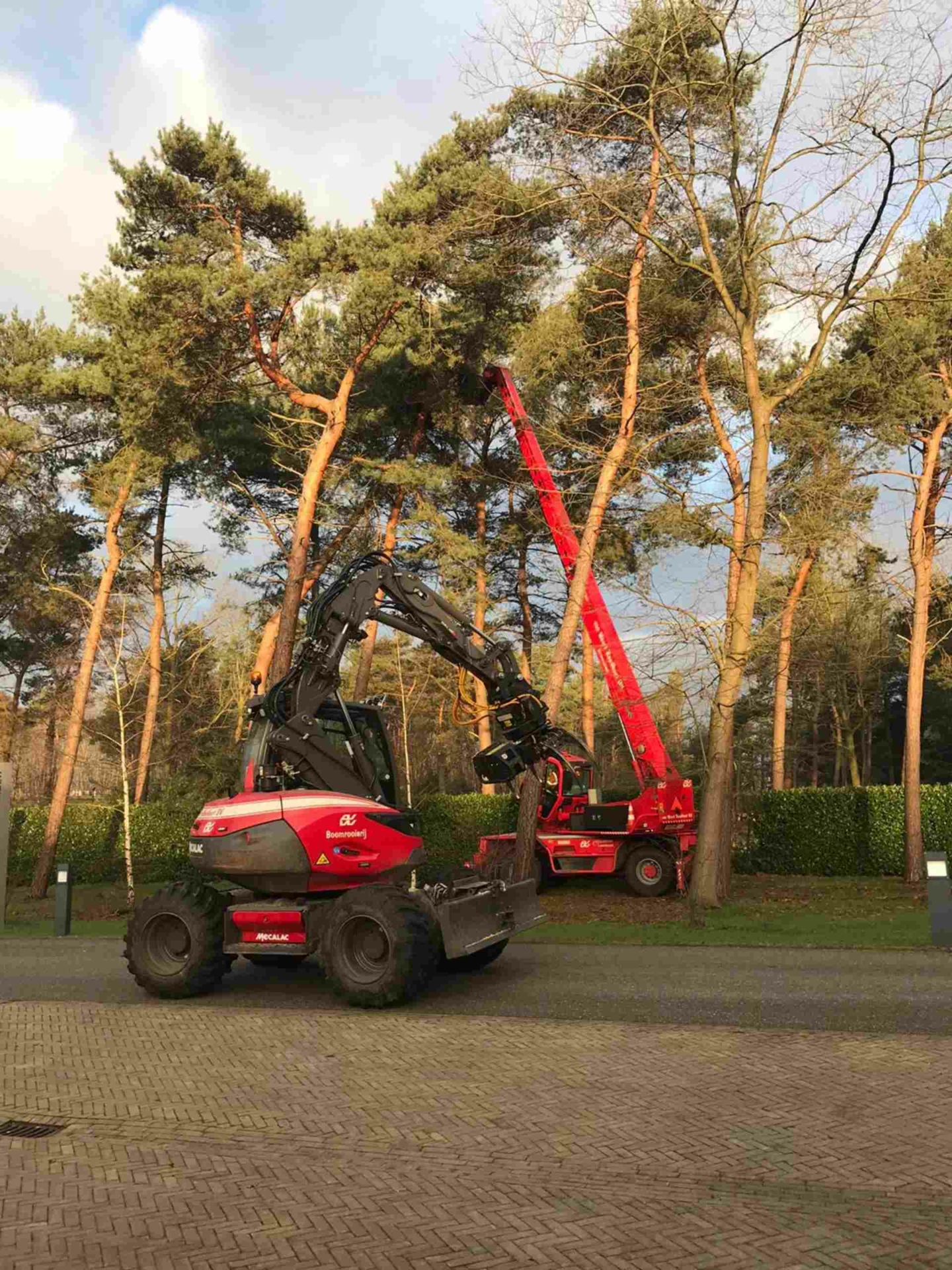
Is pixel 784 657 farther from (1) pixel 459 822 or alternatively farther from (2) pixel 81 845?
(2) pixel 81 845

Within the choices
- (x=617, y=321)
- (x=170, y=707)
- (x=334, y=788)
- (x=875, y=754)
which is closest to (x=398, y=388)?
(x=617, y=321)

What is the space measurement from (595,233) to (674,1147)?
15.6m

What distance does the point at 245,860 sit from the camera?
9.05 m

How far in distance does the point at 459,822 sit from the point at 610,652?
9472 mm

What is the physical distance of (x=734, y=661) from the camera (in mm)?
14852

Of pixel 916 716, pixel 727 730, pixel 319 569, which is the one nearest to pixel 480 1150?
pixel 727 730

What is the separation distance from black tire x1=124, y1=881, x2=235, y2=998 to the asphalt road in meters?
0.24

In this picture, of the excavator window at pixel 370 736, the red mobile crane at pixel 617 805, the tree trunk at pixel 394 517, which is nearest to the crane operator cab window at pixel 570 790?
the red mobile crane at pixel 617 805

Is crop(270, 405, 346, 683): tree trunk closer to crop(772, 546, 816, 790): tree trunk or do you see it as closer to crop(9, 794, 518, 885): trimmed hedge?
crop(9, 794, 518, 885): trimmed hedge

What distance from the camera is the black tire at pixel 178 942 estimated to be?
30.3ft

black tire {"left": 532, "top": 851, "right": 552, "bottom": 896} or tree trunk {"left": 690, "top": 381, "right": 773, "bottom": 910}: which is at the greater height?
tree trunk {"left": 690, "top": 381, "right": 773, "bottom": 910}

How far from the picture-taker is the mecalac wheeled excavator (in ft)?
28.1

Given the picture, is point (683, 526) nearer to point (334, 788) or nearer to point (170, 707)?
point (334, 788)

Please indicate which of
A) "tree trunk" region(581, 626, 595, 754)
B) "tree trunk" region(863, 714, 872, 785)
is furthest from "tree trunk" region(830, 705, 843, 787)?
"tree trunk" region(581, 626, 595, 754)
